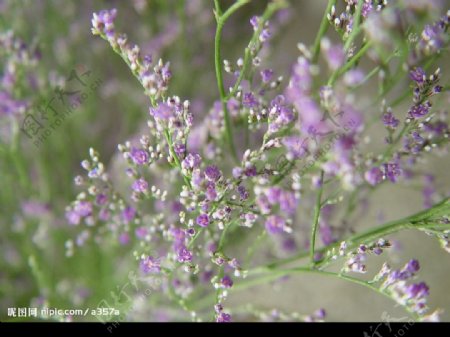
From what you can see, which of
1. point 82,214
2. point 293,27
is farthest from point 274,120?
point 293,27

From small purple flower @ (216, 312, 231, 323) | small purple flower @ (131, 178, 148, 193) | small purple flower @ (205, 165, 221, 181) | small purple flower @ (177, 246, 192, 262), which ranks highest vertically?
small purple flower @ (131, 178, 148, 193)

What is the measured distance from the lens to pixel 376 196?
4.63 feet

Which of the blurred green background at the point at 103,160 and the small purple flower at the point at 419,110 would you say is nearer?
the small purple flower at the point at 419,110

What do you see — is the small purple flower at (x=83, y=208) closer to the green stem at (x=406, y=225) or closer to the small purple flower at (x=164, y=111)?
the small purple flower at (x=164, y=111)

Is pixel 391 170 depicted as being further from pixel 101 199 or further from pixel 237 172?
pixel 101 199

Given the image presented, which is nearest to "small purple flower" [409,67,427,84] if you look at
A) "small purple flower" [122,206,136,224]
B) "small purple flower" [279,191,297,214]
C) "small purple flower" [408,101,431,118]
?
"small purple flower" [408,101,431,118]

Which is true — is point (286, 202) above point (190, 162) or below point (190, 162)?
below

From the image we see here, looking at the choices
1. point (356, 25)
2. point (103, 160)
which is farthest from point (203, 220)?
point (103, 160)

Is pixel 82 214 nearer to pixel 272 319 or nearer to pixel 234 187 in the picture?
pixel 234 187

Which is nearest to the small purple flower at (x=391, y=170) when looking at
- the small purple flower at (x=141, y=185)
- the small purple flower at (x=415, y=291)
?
the small purple flower at (x=415, y=291)

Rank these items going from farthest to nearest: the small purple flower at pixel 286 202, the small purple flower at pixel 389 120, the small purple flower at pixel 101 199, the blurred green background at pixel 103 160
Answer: the blurred green background at pixel 103 160 → the small purple flower at pixel 101 199 → the small purple flower at pixel 389 120 → the small purple flower at pixel 286 202

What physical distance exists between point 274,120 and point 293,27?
1075 mm

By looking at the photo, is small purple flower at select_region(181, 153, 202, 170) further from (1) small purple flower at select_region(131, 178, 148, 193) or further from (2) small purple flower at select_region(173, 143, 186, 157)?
(1) small purple flower at select_region(131, 178, 148, 193)

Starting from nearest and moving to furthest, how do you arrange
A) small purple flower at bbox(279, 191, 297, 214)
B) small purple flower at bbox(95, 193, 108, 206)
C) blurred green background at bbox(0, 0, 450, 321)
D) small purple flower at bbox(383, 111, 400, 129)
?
small purple flower at bbox(279, 191, 297, 214), small purple flower at bbox(383, 111, 400, 129), small purple flower at bbox(95, 193, 108, 206), blurred green background at bbox(0, 0, 450, 321)
